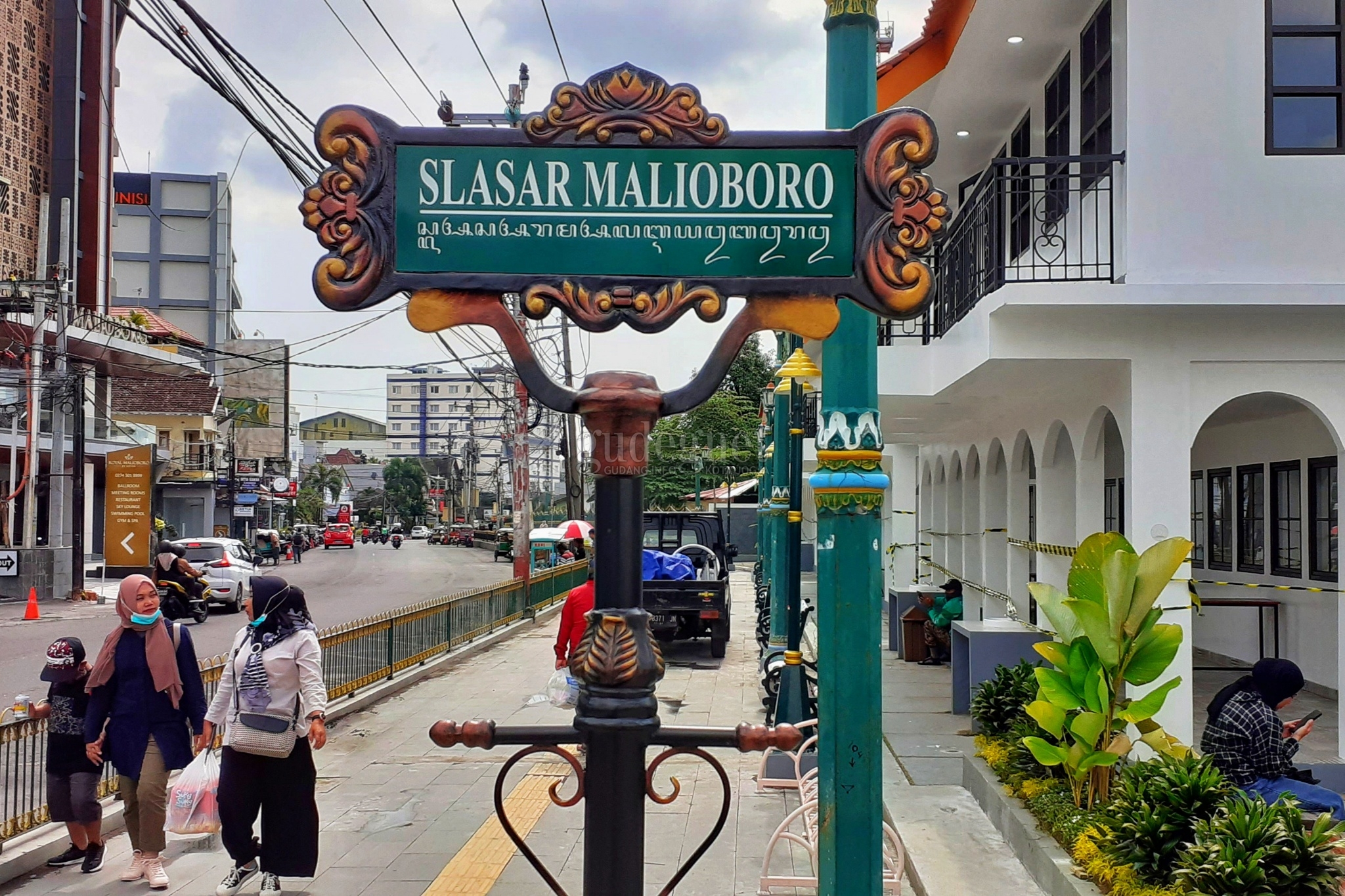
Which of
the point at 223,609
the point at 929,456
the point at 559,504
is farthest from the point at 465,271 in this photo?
the point at 559,504

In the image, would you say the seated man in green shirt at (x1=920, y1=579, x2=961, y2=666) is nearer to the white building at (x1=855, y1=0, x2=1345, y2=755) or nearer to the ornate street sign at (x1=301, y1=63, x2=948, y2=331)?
the white building at (x1=855, y1=0, x2=1345, y2=755)

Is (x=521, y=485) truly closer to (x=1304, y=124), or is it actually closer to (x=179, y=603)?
(x=179, y=603)

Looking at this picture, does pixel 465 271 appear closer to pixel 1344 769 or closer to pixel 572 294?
pixel 572 294

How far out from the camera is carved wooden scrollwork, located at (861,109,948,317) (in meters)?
2.10

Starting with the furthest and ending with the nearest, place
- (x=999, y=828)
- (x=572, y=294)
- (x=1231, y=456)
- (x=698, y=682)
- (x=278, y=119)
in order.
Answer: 1. (x=698, y=682)
2. (x=1231, y=456)
3. (x=278, y=119)
4. (x=999, y=828)
5. (x=572, y=294)

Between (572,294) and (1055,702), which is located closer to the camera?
(572,294)

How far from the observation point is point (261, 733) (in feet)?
18.7

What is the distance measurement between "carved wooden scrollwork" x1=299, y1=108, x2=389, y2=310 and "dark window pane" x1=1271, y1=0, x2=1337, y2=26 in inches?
306

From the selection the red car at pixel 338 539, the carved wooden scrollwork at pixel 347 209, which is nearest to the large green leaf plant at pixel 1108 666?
the carved wooden scrollwork at pixel 347 209

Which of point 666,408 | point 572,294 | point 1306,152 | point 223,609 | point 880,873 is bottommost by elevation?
point 223,609

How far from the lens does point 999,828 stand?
6.80 metres

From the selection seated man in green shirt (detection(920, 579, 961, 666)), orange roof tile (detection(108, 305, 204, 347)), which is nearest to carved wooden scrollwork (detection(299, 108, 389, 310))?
seated man in green shirt (detection(920, 579, 961, 666))

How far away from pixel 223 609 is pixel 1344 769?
76.3 ft

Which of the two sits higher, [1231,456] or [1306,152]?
A: [1306,152]
